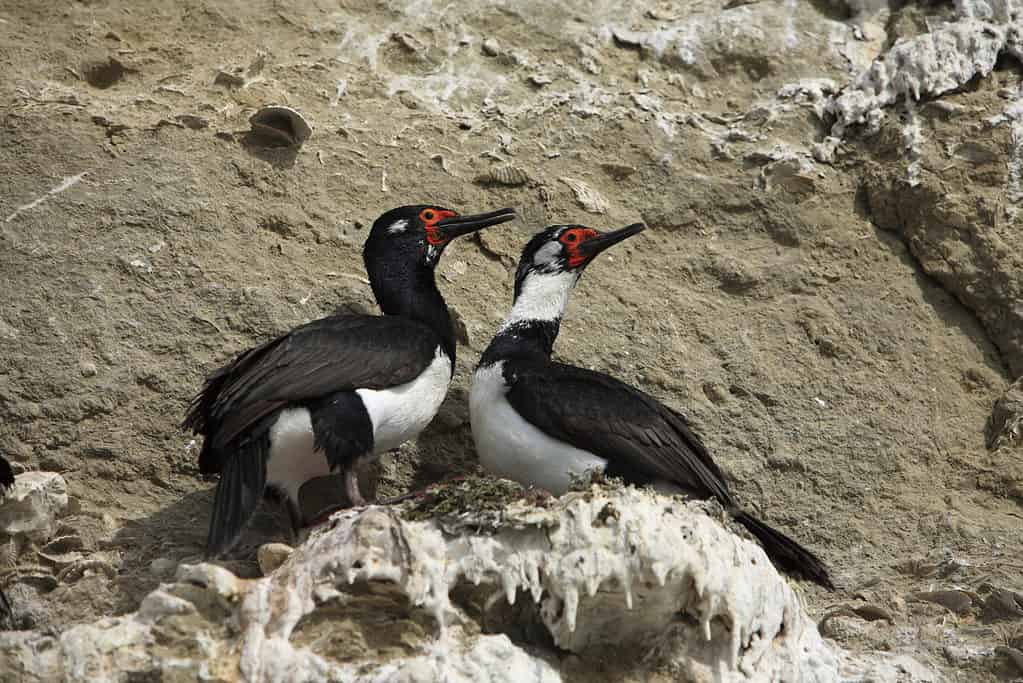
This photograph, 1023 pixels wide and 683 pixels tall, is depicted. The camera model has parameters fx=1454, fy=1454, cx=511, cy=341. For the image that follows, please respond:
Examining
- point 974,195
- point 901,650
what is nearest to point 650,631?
point 901,650

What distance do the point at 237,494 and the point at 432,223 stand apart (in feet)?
6.15

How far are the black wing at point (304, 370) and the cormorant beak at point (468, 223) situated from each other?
0.79 metres

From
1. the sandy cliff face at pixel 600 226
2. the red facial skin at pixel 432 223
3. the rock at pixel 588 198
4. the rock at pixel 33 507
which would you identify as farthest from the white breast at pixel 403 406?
the rock at pixel 588 198

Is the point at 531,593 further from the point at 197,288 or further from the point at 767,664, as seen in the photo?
the point at 197,288

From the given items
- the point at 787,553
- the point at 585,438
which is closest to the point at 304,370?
the point at 585,438

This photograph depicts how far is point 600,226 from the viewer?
7.92 m

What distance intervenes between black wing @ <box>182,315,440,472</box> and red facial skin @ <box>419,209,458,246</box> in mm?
738

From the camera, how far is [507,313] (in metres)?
7.44

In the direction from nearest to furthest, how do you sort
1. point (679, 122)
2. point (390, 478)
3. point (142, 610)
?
point (142, 610) → point (390, 478) → point (679, 122)

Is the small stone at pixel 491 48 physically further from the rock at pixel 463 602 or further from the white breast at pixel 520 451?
the rock at pixel 463 602

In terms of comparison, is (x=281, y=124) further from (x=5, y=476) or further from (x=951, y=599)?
(x=951, y=599)

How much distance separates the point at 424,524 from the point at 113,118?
12.7 feet

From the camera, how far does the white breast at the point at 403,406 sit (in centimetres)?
589

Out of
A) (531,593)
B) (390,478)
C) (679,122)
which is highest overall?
(679,122)
